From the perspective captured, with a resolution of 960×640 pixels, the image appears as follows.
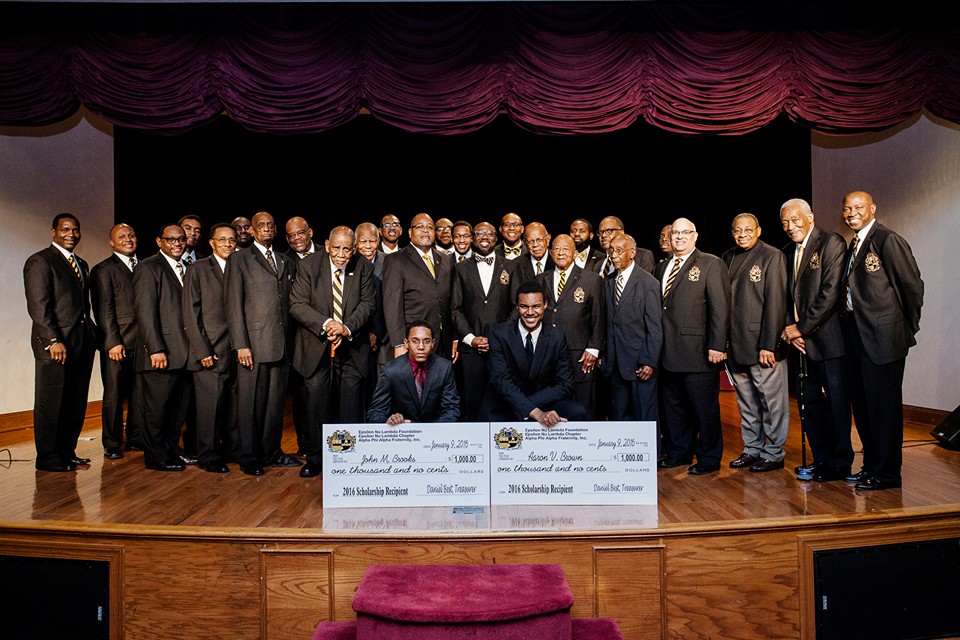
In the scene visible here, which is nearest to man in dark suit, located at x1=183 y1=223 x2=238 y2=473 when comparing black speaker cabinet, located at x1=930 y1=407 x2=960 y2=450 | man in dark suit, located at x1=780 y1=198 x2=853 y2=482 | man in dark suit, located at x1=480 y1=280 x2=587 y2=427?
man in dark suit, located at x1=480 y1=280 x2=587 y2=427

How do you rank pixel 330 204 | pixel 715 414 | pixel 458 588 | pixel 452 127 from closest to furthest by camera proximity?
pixel 458 588
pixel 715 414
pixel 452 127
pixel 330 204

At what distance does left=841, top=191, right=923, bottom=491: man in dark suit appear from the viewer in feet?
11.2

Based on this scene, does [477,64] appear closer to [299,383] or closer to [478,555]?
[299,383]

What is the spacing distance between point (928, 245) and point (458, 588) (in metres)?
5.52

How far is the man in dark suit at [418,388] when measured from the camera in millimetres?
3387

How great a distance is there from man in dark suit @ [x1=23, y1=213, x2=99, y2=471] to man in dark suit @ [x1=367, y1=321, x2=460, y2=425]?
2.19 m

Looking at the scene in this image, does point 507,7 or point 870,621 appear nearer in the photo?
point 870,621

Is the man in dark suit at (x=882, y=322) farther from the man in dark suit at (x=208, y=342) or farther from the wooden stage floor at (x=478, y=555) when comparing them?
the man in dark suit at (x=208, y=342)

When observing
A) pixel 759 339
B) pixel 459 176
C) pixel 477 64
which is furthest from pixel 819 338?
pixel 459 176

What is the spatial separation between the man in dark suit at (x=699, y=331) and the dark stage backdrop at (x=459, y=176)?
3.89m

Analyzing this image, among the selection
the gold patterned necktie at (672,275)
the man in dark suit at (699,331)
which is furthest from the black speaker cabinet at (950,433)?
the gold patterned necktie at (672,275)

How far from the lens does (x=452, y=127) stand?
4270 millimetres

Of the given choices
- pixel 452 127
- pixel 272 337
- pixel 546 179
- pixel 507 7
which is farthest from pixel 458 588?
pixel 546 179

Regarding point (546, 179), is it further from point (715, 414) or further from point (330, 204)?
point (715, 414)
